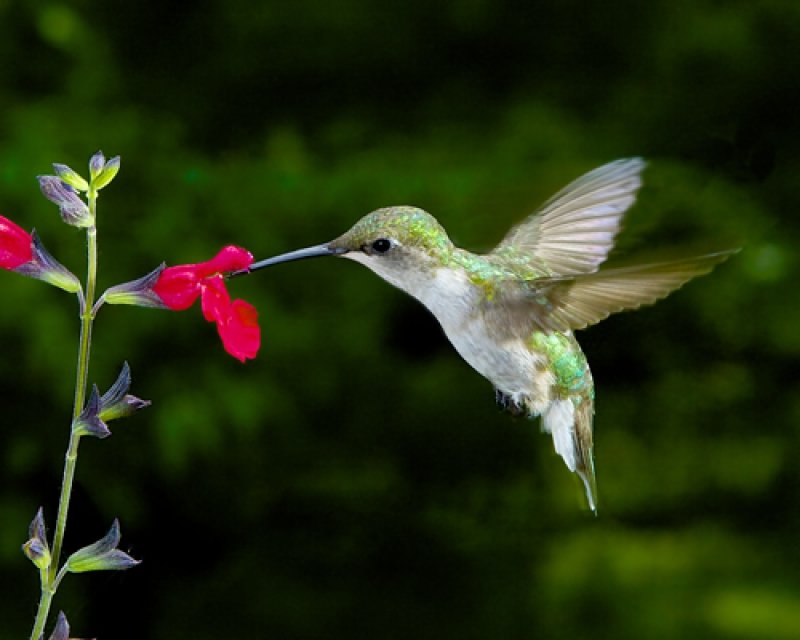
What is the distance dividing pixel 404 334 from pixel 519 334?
1.36m

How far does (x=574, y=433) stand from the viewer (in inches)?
58.5

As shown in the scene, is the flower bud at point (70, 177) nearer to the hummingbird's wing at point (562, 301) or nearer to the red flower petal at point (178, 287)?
the red flower petal at point (178, 287)

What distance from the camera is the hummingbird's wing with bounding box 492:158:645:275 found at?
154 centimetres

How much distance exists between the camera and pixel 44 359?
2.55 metres

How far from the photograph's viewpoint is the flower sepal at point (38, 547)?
983 millimetres

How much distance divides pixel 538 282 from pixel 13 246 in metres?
0.62

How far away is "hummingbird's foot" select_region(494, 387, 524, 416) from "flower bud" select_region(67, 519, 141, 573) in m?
0.58

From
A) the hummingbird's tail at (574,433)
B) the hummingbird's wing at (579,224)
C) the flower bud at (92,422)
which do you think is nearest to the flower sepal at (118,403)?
the flower bud at (92,422)

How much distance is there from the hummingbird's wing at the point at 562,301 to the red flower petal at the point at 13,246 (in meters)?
0.54

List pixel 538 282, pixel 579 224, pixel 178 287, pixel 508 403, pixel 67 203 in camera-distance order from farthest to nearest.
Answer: pixel 579 224 → pixel 508 403 → pixel 538 282 → pixel 178 287 → pixel 67 203

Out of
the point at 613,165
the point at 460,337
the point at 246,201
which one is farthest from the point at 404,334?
the point at 460,337

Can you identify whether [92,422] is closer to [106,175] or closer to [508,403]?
[106,175]

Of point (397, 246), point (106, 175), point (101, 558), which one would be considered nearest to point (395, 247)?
point (397, 246)

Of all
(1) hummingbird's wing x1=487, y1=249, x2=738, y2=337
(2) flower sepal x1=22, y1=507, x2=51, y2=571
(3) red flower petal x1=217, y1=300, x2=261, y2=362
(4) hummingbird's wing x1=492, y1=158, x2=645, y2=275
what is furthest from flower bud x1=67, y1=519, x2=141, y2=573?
(4) hummingbird's wing x1=492, y1=158, x2=645, y2=275
